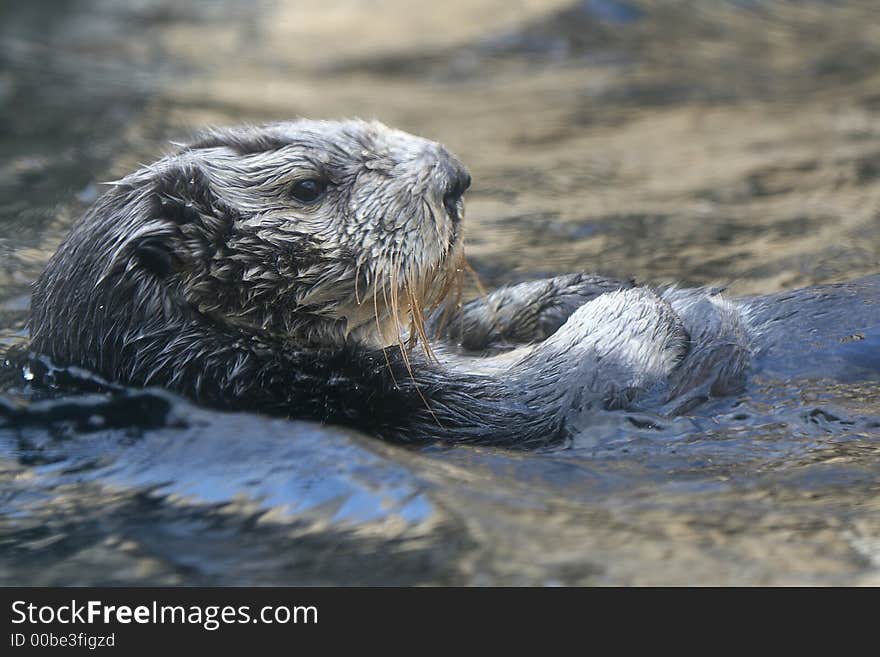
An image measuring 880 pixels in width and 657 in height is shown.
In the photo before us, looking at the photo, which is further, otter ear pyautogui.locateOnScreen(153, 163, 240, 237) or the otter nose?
the otter nose

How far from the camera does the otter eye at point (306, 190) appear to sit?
12.8ft

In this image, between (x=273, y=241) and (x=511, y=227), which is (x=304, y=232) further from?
(x=511, y=227)

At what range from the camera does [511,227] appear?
21.1 ft

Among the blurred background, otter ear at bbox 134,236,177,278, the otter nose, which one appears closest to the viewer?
the blurred background

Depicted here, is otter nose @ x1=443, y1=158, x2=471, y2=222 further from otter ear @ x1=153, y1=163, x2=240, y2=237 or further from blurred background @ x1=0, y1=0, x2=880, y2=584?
blurred background @ x1=0, y1=0, x2=880, y2=584

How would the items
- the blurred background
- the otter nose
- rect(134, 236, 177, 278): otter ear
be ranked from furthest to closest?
1. the otter nose
2. rect(134, 236, 177, 278): otter ear
3. the blurred background

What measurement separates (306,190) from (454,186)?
0.51m

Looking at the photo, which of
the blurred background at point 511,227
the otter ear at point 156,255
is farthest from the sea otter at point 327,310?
the blurred background at point 511,227

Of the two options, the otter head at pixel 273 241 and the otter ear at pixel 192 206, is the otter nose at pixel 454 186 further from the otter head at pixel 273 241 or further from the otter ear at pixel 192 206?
the otter ear at pixel 192 206

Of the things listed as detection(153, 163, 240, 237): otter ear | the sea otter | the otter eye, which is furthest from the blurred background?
the otter eye

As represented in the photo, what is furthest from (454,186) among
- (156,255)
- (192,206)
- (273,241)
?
(156,255)

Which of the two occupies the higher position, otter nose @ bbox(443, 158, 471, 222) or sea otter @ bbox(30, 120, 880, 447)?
otter nose @ bbox(443, 158, 471, 222)

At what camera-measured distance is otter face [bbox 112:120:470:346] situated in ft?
12.2
